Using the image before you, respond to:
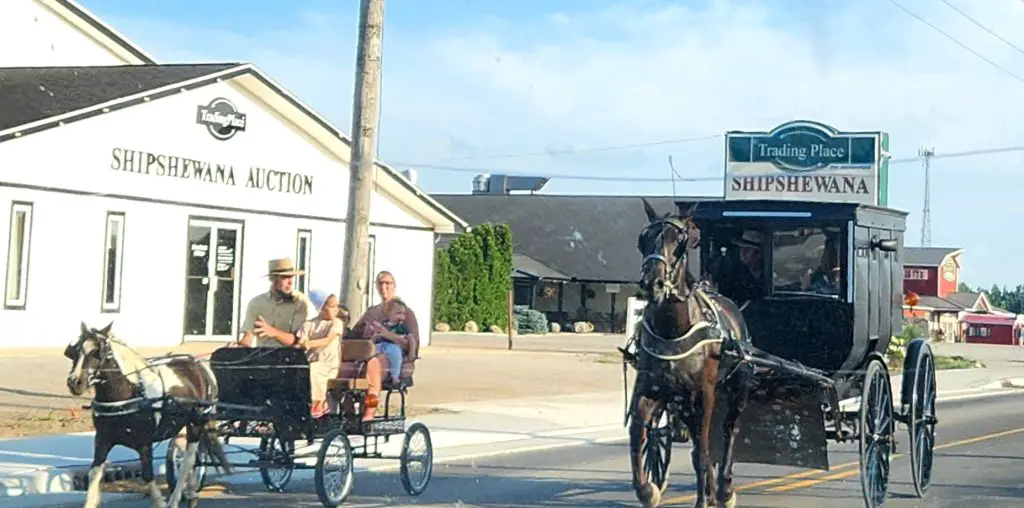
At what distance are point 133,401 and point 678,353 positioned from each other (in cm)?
386

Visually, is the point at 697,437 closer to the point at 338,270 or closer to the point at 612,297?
the point at 338,270

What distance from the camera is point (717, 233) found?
11.7m

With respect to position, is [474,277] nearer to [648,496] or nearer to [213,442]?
[213,442]

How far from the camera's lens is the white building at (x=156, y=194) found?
24.0 meters

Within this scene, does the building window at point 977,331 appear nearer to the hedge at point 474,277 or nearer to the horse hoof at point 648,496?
the hedge at point 474,277

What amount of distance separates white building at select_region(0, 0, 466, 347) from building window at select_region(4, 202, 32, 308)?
0.03 m

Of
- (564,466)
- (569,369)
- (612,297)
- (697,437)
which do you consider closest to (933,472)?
(564,466)

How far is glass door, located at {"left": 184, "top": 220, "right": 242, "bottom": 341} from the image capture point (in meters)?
27.4

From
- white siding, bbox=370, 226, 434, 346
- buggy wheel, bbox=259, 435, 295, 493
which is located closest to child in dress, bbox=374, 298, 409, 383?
buggy wheel, bbox=259, 435, 295, 493

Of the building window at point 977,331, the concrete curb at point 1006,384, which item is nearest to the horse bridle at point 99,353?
the concrete curb at point 1006,384

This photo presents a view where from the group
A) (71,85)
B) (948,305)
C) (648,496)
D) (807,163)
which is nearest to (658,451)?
(648,496)

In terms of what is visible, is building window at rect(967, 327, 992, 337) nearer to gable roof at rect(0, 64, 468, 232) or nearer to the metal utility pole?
gable roof at rect(0, 64, 468, 232)

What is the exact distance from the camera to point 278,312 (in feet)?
36.4

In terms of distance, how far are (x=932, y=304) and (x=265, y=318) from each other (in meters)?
86.1
